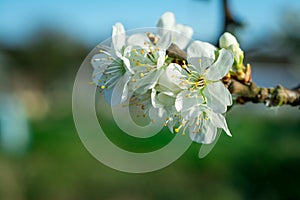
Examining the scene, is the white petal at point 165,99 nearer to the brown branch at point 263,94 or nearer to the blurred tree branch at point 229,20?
the brown branch at point 263,94

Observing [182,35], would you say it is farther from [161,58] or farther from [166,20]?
[161,58]

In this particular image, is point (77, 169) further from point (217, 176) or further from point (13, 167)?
point (217, 176)

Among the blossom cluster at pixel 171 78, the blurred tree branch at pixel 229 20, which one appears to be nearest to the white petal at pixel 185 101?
the blossom cluster at pixel 171 78

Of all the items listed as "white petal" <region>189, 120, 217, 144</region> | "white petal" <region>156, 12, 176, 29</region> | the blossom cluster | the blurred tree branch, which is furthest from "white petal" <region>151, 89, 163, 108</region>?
the blurred tree branch

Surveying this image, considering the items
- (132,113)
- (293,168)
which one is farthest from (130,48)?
(293,168)

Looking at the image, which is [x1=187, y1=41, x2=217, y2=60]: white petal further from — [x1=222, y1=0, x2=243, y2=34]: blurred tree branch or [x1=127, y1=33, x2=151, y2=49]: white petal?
[x1=222, y1=0, x2=243, y2=34]: blurred tree branch

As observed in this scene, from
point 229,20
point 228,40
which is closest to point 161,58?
point 228,40
